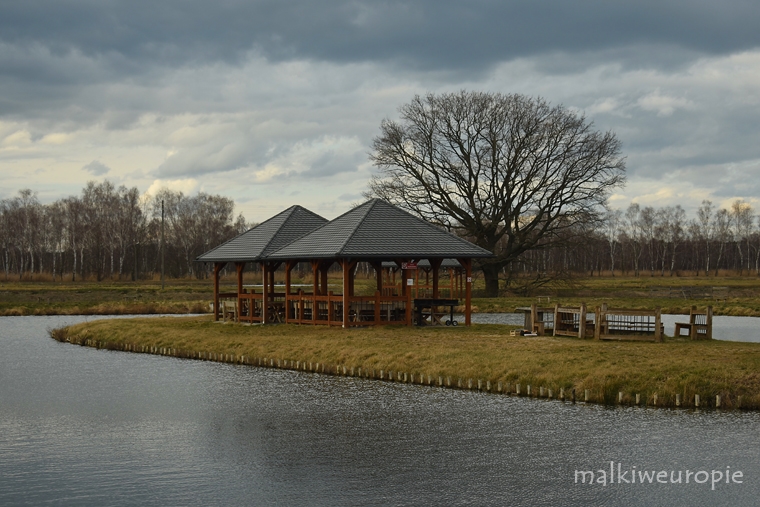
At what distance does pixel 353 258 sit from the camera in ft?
103

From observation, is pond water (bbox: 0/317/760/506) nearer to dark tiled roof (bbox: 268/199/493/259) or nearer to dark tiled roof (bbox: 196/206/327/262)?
dark tiled roof (bbox: 268/199/493/259)

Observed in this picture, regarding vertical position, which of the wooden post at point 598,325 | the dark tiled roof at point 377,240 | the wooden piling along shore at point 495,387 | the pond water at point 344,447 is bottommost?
the pond water at point 344,447

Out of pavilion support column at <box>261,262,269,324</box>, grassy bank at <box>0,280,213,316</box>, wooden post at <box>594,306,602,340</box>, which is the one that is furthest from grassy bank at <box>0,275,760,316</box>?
wooden post at <box>594,306,602,340</box>

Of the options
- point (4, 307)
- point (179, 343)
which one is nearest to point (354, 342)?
point (179, 343)

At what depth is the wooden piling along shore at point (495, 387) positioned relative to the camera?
18391 millimetres

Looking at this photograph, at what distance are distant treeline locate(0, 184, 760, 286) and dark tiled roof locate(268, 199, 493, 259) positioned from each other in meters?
46.6

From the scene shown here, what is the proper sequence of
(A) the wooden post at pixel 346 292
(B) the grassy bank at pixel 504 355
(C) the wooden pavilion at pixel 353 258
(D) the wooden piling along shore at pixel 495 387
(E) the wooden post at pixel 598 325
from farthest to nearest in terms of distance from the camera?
(C) the wooden pavilion at pixel 353 258 < (A) the wooden post at pixel 346 292 < (E) the wooden post at pixel 598 325 < (B) the grassy bank at pixel 504 355 < (D) the wooden piling along shore at pixel 495 387

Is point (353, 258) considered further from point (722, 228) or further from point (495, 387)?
point (722, 228)

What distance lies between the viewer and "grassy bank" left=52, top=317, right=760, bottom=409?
62.7 ft

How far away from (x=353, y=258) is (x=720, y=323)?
17817 millimetres

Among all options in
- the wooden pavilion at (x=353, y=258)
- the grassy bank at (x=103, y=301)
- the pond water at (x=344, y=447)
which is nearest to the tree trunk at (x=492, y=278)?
the grassy bank at (x=103, y=301)

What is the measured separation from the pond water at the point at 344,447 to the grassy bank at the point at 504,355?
3.27 feet

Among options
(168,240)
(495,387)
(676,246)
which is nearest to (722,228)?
(676,246)

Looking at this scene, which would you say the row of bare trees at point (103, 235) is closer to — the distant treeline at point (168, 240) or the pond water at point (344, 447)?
the distant treeline at point (168, 240)
